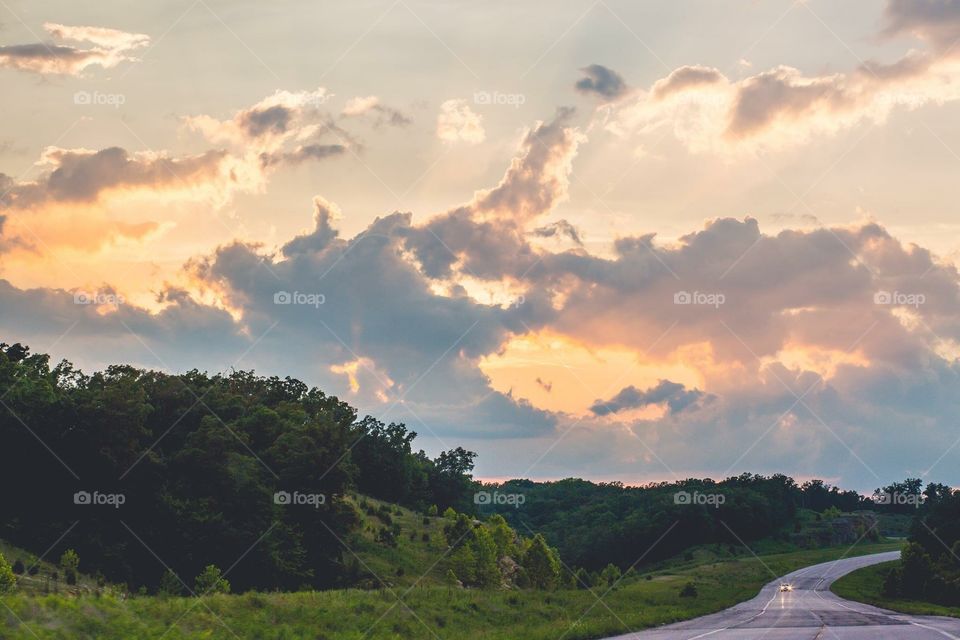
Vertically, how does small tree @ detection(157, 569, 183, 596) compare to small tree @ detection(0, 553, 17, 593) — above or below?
below

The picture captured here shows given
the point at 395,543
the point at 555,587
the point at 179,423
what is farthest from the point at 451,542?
the point at 179,423

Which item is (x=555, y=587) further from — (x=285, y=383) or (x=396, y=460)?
(x=285, y=383)

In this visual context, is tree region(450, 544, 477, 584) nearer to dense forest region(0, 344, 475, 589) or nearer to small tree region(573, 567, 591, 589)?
dense forest region(0, 344, 475, 589)

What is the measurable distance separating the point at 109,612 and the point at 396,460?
11553cm

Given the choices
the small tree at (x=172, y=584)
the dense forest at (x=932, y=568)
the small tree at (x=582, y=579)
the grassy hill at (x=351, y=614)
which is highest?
the dense forest at (x=932, y=568)

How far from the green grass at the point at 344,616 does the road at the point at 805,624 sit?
2655 millimetres

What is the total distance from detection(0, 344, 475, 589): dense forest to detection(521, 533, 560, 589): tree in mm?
18672

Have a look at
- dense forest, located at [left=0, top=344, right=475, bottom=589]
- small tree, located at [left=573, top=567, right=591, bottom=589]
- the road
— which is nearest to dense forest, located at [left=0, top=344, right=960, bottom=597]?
dense forest, located at [left=0, top=344, right=475, bottom=589]

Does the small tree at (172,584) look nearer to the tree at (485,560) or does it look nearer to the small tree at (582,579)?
the tree at (485,560)

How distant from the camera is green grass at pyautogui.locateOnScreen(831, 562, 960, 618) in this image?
5391 cm

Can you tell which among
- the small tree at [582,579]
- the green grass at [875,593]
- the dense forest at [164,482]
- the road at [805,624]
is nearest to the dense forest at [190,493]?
the dense forest at [164,482]

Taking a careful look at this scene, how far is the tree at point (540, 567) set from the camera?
87125mm

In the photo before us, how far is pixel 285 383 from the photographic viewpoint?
510 ft

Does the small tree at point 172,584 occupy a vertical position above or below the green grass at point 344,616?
below
